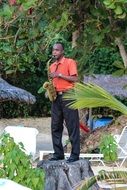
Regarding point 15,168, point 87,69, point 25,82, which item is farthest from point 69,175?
point 25,82

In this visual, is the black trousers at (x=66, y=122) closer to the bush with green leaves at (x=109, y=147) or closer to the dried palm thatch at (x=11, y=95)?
the bush with green leaves at (x=109, y=147)

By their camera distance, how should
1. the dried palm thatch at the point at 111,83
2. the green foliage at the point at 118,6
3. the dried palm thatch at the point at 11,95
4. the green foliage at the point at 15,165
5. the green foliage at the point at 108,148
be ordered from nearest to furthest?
the green foliage at the point at 118,6 < the green foliage at the point at 15,165 < the green foliage at the point at 108,148 < the dried palm thatch at the point at 11,95 < the dried palm thatch at the point at 111,83

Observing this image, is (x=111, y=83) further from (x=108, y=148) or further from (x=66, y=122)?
(x=66, y=122)

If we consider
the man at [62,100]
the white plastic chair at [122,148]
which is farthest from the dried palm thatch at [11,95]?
the man at [62,100]

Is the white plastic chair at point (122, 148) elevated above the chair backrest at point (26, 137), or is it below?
below

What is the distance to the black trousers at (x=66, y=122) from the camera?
799 centimetres

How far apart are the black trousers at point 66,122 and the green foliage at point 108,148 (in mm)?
2918

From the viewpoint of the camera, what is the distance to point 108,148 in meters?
11.1

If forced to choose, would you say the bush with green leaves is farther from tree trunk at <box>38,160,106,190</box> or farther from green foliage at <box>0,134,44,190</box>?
green foliage at <box>0,134,44,190</box>

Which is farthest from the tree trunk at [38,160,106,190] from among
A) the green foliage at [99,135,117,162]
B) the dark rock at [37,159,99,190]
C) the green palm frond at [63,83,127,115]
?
the green palm frond at [63,83,127,115]

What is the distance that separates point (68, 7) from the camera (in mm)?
7156

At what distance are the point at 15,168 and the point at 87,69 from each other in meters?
4.57

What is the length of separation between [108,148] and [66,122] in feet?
10.5

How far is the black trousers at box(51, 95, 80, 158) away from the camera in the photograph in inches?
315
